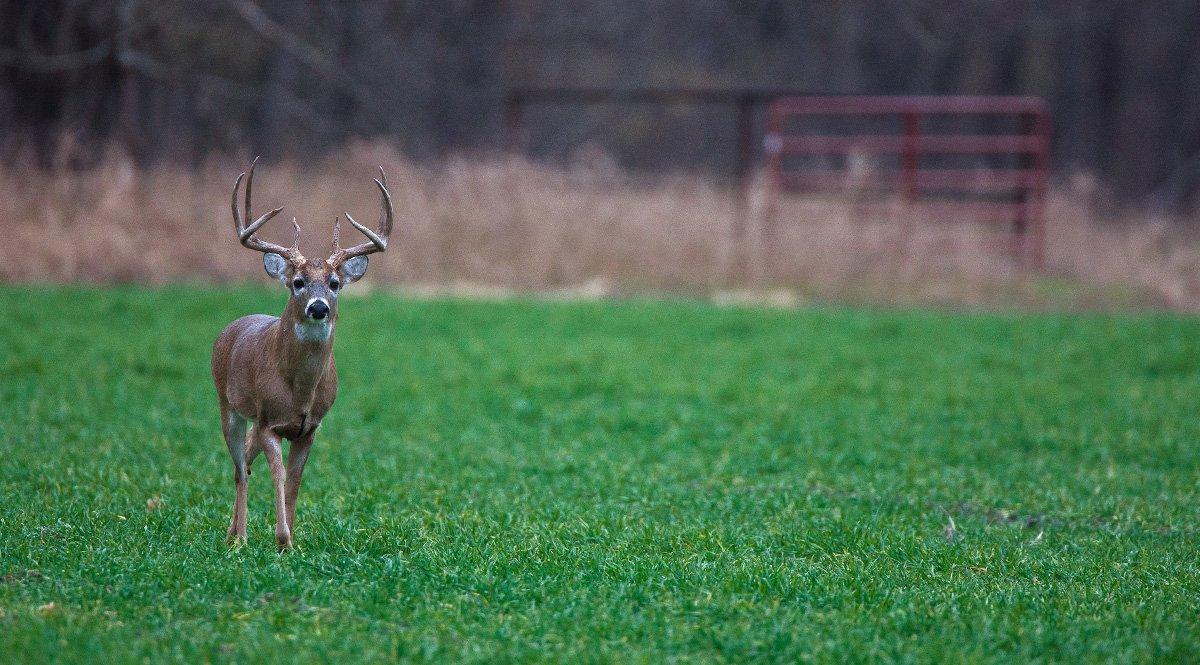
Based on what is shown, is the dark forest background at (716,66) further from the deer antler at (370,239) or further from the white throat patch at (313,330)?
the white throat patch at (313,330)

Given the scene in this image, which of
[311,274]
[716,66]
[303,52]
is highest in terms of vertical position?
[716,66]

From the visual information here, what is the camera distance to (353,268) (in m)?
5.46

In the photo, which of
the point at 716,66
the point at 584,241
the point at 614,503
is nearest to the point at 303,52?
the point at 584,241

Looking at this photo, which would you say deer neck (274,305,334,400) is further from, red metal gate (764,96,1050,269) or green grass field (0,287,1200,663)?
red metal gate (764,96,1050,269)

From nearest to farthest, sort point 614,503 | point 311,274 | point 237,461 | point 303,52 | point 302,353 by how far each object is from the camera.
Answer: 1. point 311,274
2. point 302,353
3. point 237,461
4. point 614,503
5. point 303,52

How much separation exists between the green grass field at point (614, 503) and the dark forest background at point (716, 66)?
1511 cm

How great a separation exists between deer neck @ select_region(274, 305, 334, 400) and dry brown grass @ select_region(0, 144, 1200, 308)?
36.8 feet

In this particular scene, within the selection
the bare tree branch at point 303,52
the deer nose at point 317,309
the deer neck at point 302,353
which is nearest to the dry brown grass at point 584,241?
the bare tree branch at point 303,52

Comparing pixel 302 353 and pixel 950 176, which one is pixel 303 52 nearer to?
pixel 950 176

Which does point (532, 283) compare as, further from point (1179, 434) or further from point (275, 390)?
point (275, 390)

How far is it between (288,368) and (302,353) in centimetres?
9

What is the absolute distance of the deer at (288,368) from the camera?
5.35 m

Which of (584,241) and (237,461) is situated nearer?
(237,461)

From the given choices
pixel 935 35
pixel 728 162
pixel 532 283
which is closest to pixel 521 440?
pixel 532 283
